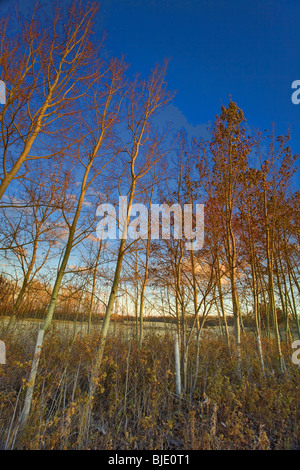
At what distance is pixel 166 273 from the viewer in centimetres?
920

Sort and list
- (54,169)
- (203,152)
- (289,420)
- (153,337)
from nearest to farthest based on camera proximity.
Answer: (289,420), (203,152), (153,337), (54,169)

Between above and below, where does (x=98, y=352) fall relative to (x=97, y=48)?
below

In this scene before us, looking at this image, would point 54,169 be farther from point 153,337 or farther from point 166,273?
point 153,337

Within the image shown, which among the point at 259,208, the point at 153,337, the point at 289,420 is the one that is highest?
the point at 259,208

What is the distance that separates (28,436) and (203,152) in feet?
26.1

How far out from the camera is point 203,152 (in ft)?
26.8

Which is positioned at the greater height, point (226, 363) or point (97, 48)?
point (97, 48)

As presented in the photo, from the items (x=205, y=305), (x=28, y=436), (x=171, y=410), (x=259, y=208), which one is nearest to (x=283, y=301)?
(x=259, y=208)
